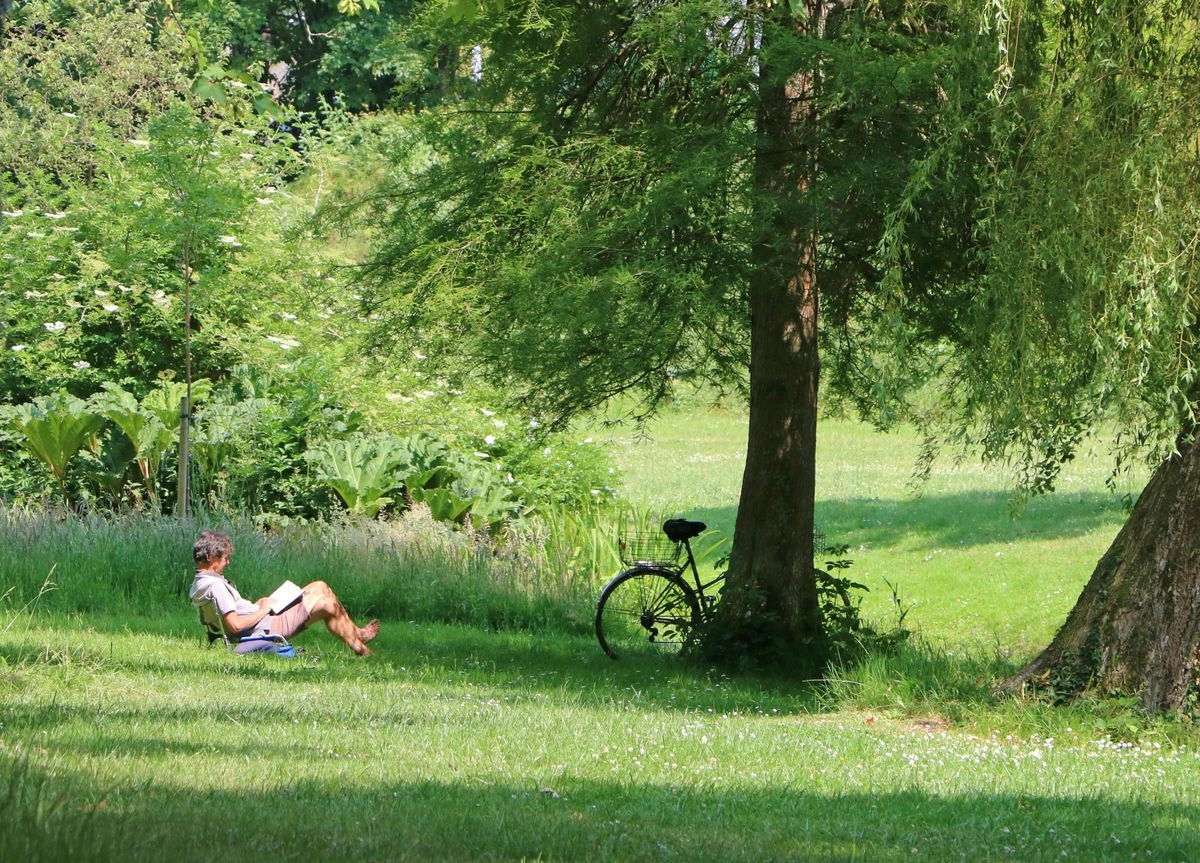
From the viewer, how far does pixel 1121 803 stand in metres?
6.04

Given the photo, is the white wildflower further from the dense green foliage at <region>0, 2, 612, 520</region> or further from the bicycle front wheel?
the bicycle front wheel

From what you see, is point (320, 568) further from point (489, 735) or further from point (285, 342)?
point (489, 735)

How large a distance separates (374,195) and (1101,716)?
623cm

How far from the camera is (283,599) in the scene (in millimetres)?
9922

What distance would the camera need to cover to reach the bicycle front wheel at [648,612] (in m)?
11.2

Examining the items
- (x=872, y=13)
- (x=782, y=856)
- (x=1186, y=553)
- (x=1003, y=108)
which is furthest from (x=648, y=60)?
(x=782, y=856)

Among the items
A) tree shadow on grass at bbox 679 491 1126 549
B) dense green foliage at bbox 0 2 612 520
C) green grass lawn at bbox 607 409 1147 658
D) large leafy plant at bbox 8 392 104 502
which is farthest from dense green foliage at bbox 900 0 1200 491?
tree shadow on grass at bbox 679 491 1126 549

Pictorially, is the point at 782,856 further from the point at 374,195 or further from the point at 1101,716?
the point at 374,195

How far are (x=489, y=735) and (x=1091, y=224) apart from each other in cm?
408

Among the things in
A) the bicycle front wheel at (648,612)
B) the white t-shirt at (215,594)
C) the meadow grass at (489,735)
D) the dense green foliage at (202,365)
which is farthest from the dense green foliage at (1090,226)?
the dense green foliage at (202,365)

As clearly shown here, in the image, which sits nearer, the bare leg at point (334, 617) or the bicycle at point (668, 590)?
the bare leg at point (334, 617)

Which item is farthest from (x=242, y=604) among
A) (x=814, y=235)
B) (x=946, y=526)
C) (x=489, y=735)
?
(x=946, y=526)

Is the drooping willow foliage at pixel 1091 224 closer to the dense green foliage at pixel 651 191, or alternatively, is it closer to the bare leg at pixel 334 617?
the dense green foliage at pixel 651 191

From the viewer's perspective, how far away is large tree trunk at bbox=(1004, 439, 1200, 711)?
27.1 feet
